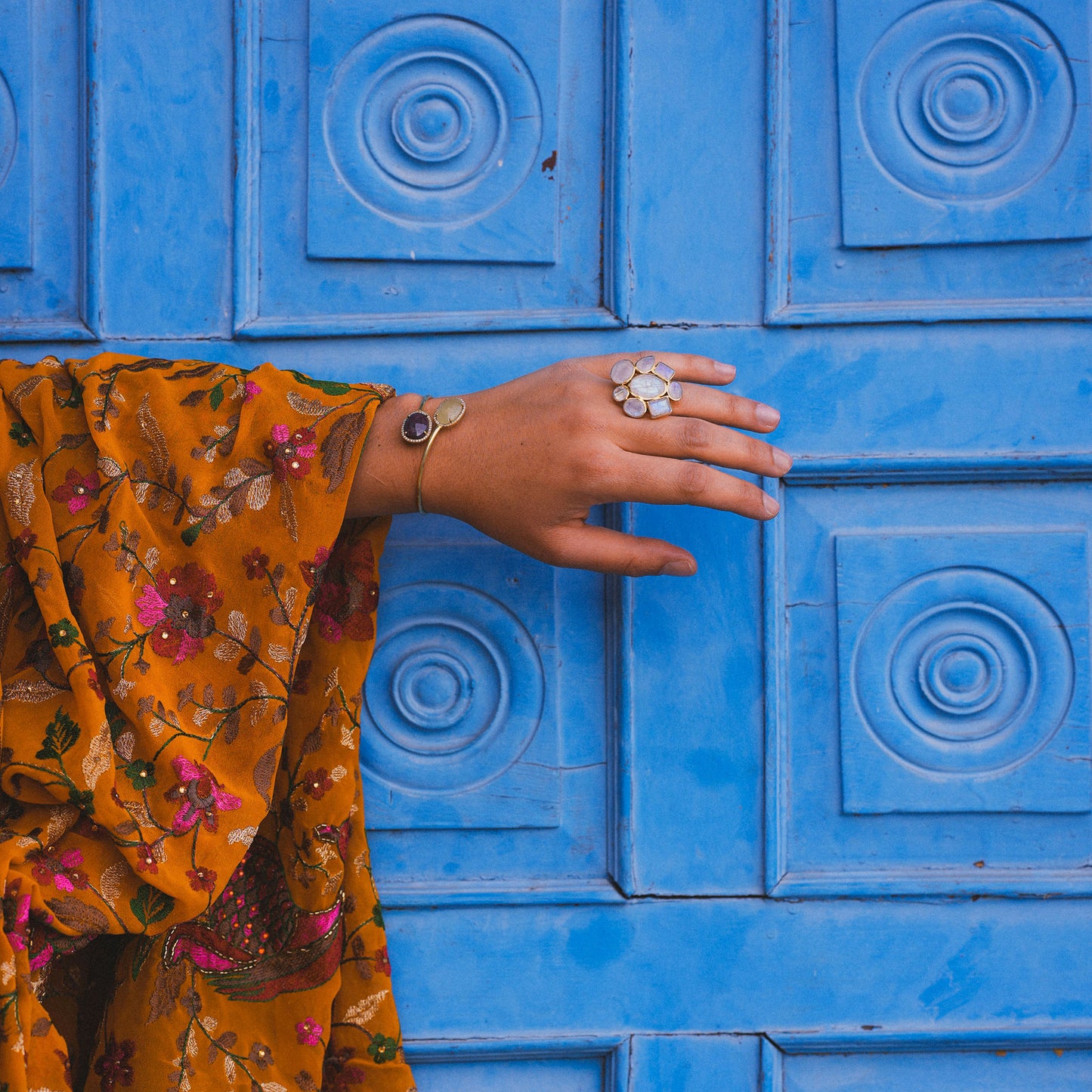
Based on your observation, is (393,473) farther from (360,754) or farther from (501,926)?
(501,926)

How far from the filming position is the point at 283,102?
0.83 metres

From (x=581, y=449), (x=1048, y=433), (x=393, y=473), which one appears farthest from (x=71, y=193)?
(x=1048, y=433)

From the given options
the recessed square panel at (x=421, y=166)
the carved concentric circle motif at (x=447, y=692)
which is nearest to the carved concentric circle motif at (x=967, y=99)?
the recessed square panel at (x=421, y=166)

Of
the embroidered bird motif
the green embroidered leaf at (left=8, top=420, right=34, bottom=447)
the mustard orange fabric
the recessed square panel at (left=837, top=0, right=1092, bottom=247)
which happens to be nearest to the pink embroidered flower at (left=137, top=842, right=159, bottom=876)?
the mustard orange fabric

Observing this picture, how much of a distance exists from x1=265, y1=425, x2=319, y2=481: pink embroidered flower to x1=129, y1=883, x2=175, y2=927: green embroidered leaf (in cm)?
32

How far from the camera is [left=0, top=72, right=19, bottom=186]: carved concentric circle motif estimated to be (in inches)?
32.6

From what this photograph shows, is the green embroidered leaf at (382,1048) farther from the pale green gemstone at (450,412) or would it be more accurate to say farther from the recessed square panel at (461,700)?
the pale green gemstone at (450,412)

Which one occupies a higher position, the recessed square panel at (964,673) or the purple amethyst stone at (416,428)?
the purple amethyst stone at (416,428)

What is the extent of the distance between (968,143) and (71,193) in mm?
901

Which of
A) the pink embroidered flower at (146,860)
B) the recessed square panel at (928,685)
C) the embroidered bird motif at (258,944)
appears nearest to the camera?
the pink embroidered flower at (146,860)

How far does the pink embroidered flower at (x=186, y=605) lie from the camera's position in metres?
0.65

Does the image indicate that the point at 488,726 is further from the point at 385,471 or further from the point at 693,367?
the point at 693,367

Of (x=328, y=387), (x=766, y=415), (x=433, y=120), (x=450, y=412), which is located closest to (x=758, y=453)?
(x=766, y=415)

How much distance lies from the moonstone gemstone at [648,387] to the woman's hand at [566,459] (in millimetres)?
18
